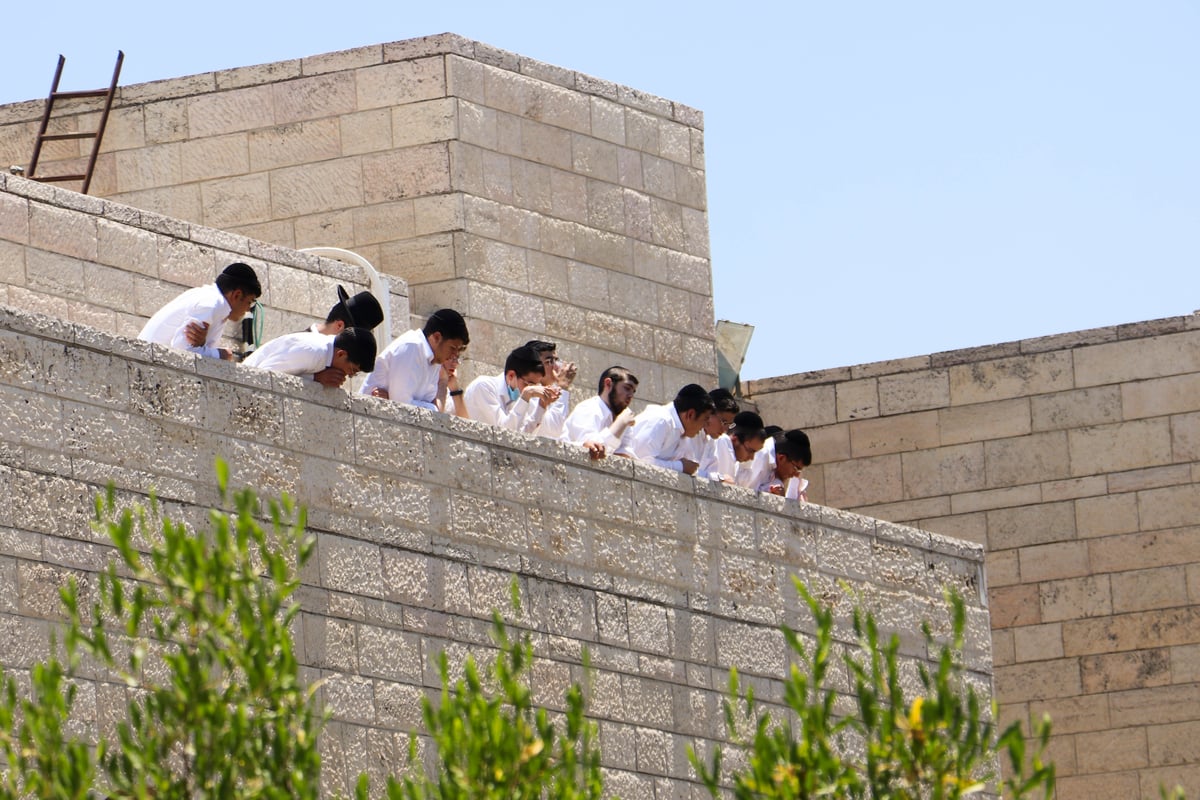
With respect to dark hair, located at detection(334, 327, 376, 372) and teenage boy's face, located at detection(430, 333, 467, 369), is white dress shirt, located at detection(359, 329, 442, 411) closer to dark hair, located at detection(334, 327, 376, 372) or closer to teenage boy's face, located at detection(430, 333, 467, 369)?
teenage boy's face, located at detection(430, 333, 467, 369)

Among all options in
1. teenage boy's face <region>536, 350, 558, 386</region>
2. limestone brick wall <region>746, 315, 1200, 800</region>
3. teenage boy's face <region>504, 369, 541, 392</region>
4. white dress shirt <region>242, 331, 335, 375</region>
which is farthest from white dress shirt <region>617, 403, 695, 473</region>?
limestone brick wall <region>746, 315, 1200, 800</region>

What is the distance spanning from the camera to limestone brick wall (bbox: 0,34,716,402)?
17.6 meters

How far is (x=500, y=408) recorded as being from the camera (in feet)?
46.5

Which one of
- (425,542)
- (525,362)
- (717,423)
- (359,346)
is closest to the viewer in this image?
(359,346)

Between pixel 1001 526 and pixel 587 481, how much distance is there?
7295mm

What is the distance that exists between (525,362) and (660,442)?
0.82 meters

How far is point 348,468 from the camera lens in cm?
1238

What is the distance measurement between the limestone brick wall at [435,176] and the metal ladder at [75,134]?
14cm

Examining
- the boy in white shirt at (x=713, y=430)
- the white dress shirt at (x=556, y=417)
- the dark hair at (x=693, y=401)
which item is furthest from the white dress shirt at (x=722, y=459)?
the white dress shirt at (x=556, y=417)

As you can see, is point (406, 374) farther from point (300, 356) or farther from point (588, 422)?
point (588, 422)

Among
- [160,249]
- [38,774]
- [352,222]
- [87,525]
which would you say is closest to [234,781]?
[38,774]

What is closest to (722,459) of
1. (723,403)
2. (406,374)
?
(723,403)

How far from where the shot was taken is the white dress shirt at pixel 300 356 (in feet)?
40.4

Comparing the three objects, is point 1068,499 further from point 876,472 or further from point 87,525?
point 87,525
